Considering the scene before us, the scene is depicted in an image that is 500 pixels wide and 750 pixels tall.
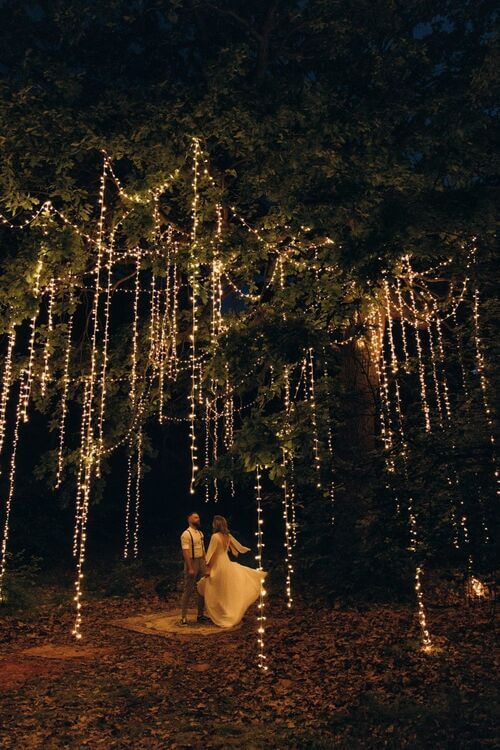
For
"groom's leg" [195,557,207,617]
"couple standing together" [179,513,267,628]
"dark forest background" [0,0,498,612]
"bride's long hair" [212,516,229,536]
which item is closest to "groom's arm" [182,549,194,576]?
"couple standing together" [179,513,267,628]

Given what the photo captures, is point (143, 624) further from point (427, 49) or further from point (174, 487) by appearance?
point (174, 487)

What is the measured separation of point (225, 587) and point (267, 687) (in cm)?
262

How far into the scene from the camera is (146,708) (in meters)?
5.34

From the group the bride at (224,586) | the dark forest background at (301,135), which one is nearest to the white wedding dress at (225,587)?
the bride at (224,586)

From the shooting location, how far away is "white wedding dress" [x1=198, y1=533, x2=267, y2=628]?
833 cm

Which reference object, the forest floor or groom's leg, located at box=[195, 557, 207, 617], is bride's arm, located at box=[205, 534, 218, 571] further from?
the forest floor

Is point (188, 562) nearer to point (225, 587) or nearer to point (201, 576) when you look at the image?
point (201, 576)

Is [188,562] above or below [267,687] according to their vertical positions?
above

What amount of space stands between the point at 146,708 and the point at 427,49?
8094 mm

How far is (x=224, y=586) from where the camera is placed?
8.40 meters

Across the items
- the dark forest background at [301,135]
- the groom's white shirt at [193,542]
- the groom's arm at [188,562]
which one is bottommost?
the groom's arm at [188,562]

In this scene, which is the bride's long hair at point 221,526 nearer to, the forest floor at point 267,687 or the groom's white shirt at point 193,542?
the groom's white shirt at point 193,542

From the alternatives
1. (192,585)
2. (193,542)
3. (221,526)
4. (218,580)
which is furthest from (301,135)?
(192,585)

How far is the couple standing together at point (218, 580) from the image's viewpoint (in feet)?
27.4
